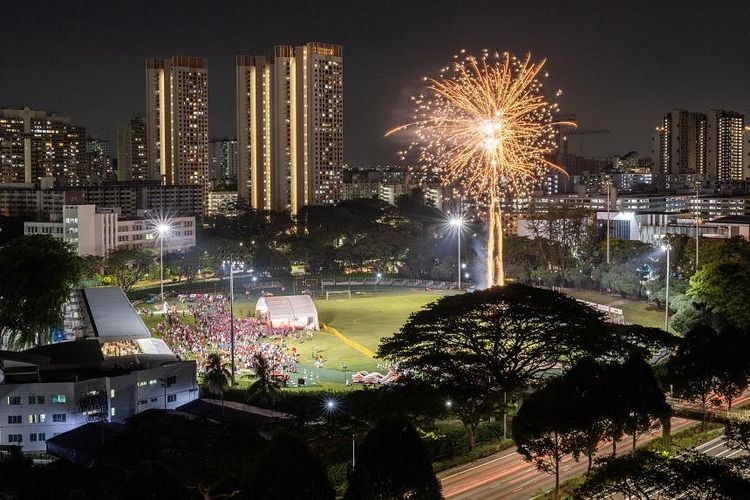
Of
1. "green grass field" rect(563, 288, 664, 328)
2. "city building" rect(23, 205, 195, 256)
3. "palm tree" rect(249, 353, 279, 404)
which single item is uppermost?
"city building" rect(23, 205, 195, 256)

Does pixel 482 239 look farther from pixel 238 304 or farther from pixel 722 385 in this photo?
pixel 722 385

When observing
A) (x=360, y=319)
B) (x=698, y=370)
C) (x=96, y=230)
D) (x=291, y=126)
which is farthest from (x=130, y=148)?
(x=698, y=370)

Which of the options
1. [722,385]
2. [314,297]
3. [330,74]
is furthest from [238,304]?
[330,74]

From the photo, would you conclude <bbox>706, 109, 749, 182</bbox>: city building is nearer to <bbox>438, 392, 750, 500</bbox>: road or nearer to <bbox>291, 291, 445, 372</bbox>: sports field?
<bbox>291, 291, 445, 372</bbox>: sports field

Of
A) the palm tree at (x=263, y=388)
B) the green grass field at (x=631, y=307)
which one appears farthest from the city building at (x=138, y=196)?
the palm tree at (x=263, y=388)

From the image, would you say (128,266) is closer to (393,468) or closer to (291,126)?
(291,126)

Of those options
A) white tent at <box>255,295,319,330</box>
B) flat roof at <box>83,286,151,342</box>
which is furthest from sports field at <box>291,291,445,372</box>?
flat roof at <box>83,286,151,342</box>
